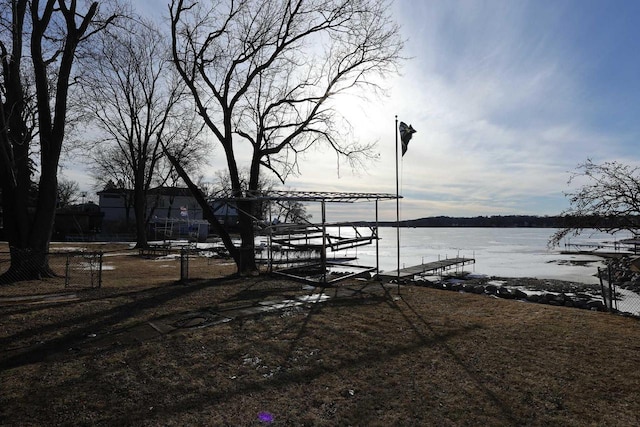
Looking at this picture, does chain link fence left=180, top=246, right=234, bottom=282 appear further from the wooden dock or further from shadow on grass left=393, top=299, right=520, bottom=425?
the wooden dock

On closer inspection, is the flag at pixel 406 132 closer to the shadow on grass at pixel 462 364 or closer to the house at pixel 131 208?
the shadow on grass at pixel 462 364

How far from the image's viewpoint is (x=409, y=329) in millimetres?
7168

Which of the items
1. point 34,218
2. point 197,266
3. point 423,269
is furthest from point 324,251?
point 423,269

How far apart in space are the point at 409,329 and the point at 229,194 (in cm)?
845

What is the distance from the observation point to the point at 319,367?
5.22 m

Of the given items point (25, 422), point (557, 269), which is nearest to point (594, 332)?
point (25, 422)

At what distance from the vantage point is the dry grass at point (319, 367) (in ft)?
13.0

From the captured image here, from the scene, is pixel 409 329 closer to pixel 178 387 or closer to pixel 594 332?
pixel 594 332

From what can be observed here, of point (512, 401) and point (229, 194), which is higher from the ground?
point (229, 194)

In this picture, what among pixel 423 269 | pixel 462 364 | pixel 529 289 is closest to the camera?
pixel 462 364

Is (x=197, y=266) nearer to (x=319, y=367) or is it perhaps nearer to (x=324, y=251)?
(x=324, y=251)

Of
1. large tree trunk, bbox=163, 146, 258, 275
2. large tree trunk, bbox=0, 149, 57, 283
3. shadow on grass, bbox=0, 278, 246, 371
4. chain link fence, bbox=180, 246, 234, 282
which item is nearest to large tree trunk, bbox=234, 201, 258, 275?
large tree trunk, bbox=163, 146, 258, 275

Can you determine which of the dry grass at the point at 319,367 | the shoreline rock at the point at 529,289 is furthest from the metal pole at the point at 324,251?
the shoreline rock at the point at 529,289

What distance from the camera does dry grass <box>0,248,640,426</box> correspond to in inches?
156
